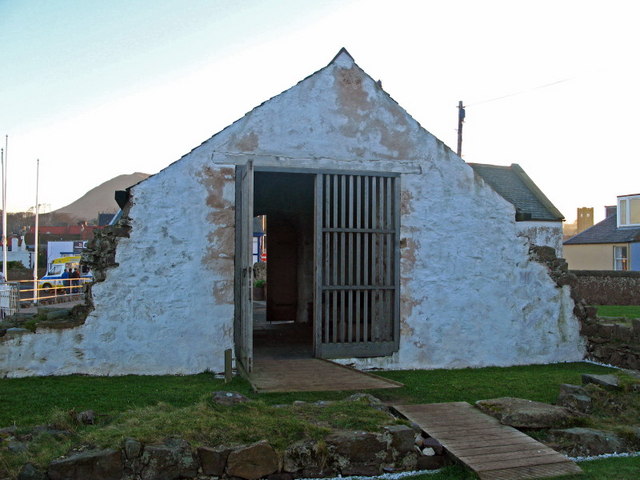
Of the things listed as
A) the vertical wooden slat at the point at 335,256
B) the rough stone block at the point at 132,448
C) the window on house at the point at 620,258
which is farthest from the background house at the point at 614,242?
the rough stone block at the point at 132,448

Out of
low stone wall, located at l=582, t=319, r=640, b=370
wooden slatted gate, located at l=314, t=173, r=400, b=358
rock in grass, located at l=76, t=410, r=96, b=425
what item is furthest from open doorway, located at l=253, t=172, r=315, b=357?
rock in grass, located at l=76, t=410, r=96, b=425

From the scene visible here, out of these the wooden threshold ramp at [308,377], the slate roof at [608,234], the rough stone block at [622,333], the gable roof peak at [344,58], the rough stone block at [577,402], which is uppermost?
the gable roof peak at [344,58]

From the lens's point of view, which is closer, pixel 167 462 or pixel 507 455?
pixel 167 462

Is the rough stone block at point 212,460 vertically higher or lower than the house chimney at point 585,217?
lower

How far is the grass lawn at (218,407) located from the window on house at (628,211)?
72.6ft

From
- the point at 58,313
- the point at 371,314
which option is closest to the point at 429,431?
the point at 371,314

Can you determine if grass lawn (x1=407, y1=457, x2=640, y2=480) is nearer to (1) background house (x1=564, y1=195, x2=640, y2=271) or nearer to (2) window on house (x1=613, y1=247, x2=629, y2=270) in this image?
(1) background house (x1=564, y1=195, x2=640, y2=271)

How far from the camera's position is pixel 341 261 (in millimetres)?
10008

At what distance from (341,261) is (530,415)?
4314 mm

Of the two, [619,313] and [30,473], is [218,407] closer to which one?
[30,473]

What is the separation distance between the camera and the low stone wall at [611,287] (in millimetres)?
23484

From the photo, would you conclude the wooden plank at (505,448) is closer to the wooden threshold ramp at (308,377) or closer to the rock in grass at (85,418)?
the wooden threshold ramp at (308,377)

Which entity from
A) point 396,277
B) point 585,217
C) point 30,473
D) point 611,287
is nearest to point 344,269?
point 396,277

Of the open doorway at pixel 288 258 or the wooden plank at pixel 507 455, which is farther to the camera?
the open doorway at pixel 288 258
